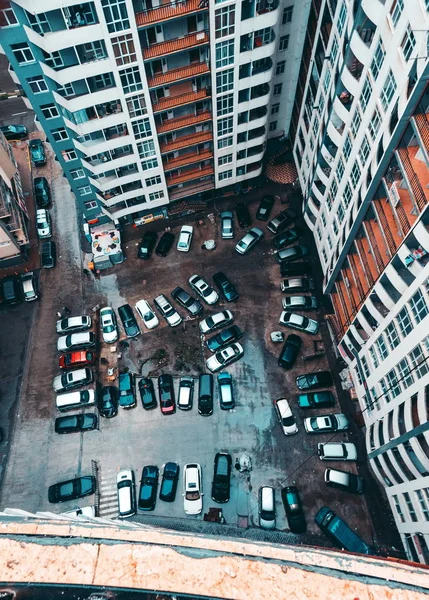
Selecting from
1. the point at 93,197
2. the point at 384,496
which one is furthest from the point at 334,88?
the point at 384,496

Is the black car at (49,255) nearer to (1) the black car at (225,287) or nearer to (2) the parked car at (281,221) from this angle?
(1) the black car at (225,287)

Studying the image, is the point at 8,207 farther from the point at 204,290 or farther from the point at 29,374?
the point at 204,290

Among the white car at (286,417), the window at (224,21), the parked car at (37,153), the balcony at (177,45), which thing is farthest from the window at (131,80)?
the white car at (286,417)

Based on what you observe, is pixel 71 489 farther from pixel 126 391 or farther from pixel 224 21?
pixel 224 21

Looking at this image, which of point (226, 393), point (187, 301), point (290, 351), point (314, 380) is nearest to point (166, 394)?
point (226, 393)

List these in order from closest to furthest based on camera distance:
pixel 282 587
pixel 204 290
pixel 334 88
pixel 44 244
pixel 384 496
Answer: pixel 282 587 < pixel 334 88 < pixel 384 496 < pixel 204 290 < pixel 44 244

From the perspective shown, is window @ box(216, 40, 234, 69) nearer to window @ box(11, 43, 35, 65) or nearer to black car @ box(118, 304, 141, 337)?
window @ box(11, 43, 35, 65)
